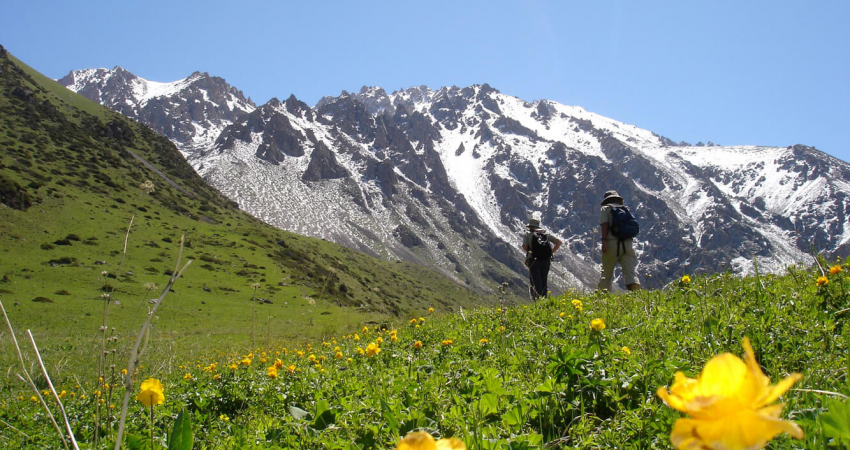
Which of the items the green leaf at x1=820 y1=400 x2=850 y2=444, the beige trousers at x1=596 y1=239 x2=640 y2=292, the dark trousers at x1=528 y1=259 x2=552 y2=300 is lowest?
the green leaf at x1=820 y1=400 x2=850 y2=444

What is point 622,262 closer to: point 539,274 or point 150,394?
point 539,274

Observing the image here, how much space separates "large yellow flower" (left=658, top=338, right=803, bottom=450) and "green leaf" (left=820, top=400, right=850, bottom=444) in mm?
1145

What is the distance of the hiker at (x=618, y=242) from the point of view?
916 centimetres

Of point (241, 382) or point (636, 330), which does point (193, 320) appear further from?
point (636, 330)

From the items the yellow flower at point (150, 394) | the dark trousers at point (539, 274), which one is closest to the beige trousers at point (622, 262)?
the dark trousers at point (539, 274)

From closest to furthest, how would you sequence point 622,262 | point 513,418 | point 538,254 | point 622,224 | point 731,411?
point 731,411 → point 513,418 → point 622,262 → point 622,224 → point 538,254

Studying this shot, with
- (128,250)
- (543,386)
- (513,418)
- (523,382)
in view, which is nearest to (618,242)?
(523,382)

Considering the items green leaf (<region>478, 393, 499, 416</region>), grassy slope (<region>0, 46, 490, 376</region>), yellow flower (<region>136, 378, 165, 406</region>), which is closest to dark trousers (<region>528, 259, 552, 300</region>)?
grassy slope (<region>0, 46, 490, 376</region>)

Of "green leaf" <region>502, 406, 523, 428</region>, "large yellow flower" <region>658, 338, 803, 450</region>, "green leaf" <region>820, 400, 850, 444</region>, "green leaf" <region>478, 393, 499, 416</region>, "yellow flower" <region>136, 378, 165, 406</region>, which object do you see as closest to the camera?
"large yellow flower" <region>658, 338, 803, 450</region>

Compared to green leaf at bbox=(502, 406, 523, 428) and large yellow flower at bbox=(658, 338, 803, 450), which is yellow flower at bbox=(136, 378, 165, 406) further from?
large yellow flower at bbox=(658, 338, 803, 450)

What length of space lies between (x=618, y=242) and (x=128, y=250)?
62.4m

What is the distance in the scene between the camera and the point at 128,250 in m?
56.1

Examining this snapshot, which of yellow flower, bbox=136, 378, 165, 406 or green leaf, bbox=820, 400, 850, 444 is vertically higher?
green leaf, bbox=820, 400, 850, 444

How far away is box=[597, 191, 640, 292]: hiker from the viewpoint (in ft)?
30.0
